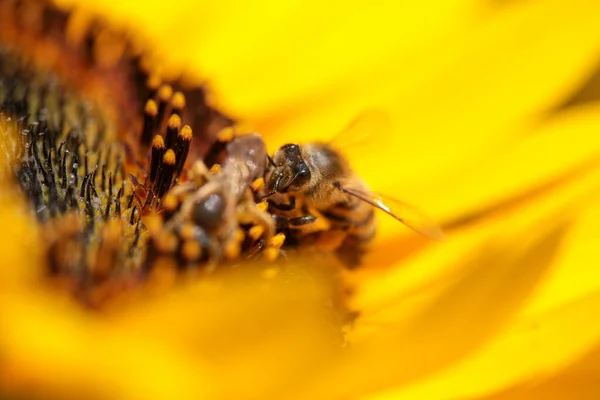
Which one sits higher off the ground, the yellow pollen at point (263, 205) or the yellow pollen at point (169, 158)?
the yellow pollen at point (169, 158)

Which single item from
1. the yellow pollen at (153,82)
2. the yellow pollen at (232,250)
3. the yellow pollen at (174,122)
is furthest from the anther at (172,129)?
the yellow pollen at (232,250)

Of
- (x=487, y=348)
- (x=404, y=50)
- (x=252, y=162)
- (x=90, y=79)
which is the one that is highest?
(x=404, y=50)

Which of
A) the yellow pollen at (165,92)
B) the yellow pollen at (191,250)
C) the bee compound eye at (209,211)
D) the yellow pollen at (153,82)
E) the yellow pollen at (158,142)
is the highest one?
the yellow pollen at (153,82)

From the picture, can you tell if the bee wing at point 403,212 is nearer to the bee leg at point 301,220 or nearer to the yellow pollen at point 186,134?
the bee leg at point 301,220

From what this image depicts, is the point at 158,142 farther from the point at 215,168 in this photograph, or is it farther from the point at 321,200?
the point at 321,200

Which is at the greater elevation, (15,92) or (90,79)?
(90,79)

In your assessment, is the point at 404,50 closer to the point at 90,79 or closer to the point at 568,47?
the point at 568,47

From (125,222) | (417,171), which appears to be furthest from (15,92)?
(417,171)

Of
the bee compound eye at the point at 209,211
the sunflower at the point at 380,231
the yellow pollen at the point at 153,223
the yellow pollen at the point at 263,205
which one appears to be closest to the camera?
the sunflower at the point at 380,231
